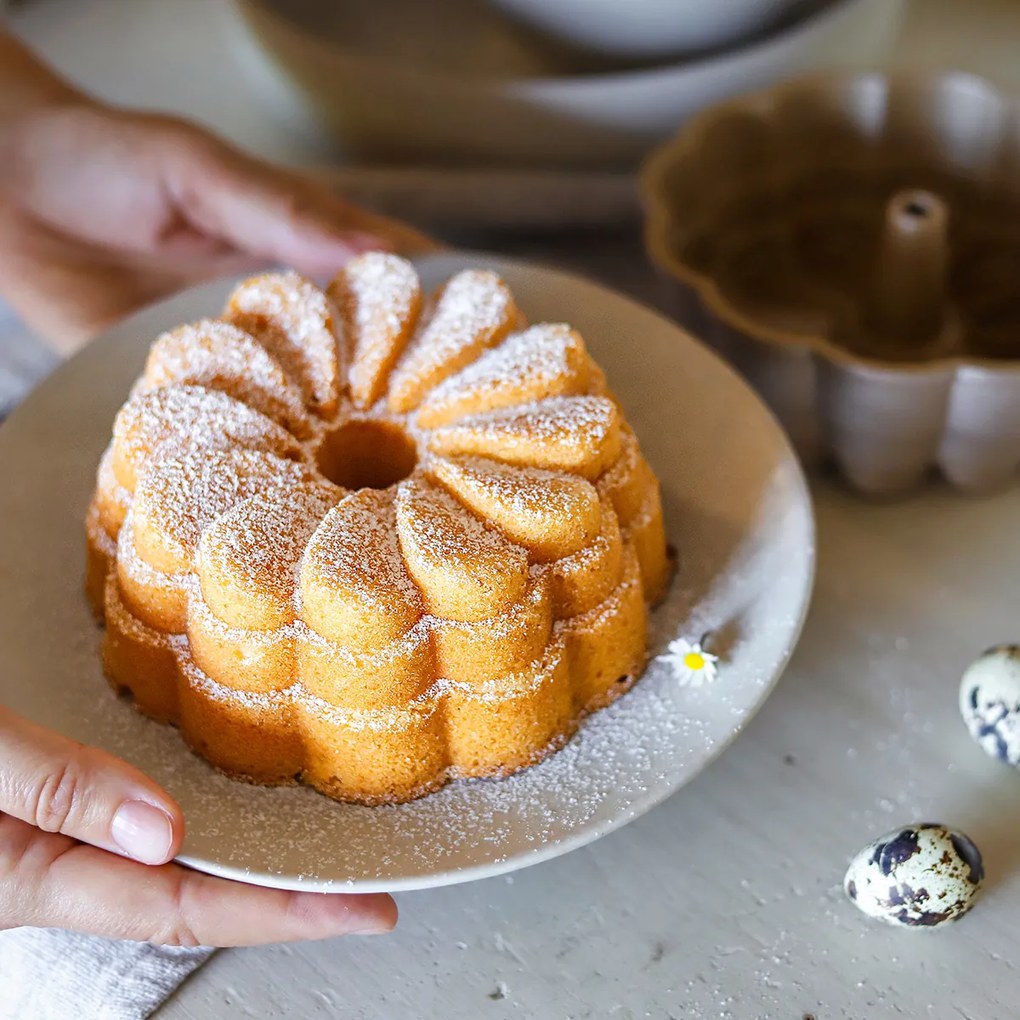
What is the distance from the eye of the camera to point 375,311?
3.09 feet

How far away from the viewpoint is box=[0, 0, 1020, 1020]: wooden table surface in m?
0.79

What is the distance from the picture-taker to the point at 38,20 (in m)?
1.71

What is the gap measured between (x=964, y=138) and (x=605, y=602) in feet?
2.28

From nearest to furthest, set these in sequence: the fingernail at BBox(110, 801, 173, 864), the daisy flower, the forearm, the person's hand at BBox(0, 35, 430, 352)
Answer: the fingernail at BBox(110, 801, 173, 864) < the daisy flower < the person's hand at BBox(0, 35, 430, 352) < the forearm

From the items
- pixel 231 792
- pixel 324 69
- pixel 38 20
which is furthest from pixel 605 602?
pixel 38 20

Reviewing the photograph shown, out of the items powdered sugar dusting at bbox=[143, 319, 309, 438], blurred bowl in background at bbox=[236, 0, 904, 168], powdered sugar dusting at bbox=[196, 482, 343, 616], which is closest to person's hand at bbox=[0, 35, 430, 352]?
blurred bowl in background at bbox=[236, 0, 904, 168]

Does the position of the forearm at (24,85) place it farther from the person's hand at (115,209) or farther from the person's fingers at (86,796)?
the person's fingers at (86,796)

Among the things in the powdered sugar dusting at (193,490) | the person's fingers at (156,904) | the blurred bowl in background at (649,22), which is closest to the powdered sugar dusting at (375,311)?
the powdered sugar dusting at (193,490)

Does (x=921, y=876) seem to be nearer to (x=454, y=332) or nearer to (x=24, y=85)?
(x=454, y=332)

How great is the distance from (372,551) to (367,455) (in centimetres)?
17

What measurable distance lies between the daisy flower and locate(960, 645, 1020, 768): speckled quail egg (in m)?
0.20

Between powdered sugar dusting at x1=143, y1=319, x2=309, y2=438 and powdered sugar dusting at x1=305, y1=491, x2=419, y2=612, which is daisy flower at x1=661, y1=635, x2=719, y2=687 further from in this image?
powdered sugar dusting at x1=143, y1=319, x2=309, y2=438

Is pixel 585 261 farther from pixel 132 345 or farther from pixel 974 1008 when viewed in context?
pixel 974 1008

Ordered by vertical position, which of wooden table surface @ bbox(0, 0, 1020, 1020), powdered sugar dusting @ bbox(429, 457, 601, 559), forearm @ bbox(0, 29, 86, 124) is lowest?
wooden table surface @ bbox(0, 0, 1020, 1020)
